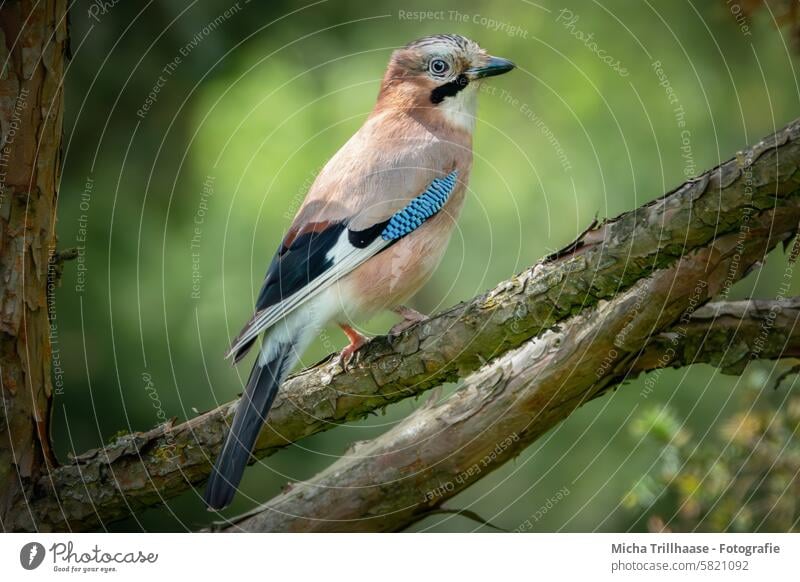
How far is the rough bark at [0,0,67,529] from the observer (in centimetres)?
333

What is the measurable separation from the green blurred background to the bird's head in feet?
1.18

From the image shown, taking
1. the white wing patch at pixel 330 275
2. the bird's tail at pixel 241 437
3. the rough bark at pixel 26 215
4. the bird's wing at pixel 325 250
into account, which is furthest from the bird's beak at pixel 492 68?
the rough bark at pixel 26 215

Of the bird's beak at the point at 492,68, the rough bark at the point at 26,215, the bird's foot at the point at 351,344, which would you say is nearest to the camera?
the rough bark at the point at 26,215

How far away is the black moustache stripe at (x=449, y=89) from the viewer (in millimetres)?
3898

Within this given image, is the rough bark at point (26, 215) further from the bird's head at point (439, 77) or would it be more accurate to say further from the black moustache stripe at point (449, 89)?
the black moustache stripe at point (449, 89)

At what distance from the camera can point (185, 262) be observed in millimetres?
4422

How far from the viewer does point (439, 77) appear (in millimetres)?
3943

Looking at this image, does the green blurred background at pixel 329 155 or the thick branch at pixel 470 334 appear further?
the green blurred background at pixel 329 155

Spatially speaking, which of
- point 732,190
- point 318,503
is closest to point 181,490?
point 318,503

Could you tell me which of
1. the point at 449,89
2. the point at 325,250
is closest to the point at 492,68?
the point at 449,89

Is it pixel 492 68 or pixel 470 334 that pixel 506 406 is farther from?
pixel 492 68

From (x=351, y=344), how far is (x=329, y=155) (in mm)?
929

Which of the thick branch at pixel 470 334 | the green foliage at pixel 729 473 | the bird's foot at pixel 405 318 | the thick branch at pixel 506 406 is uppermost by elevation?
the bird's foot at pixel 405 318
